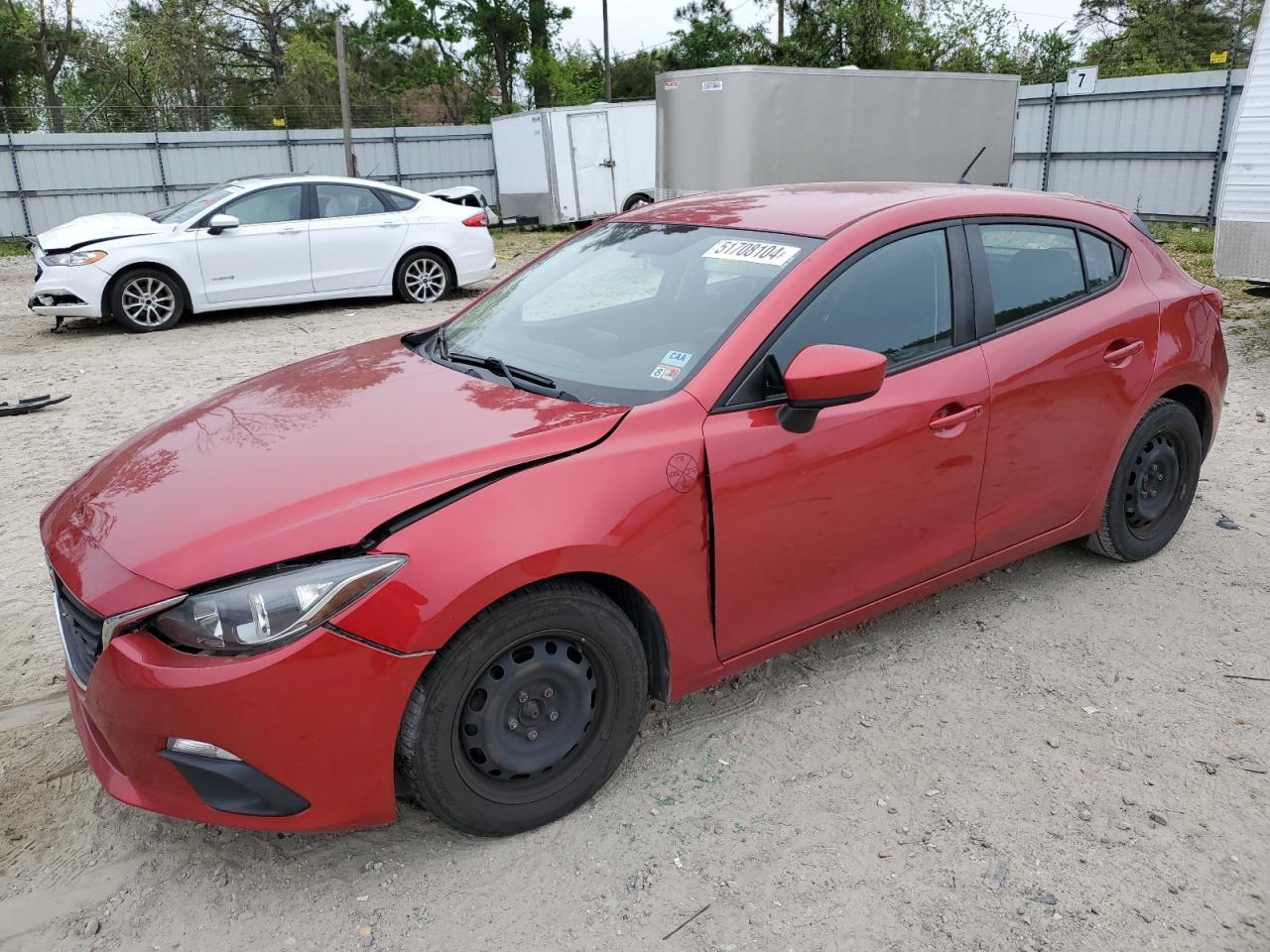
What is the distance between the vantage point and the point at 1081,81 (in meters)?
18.7

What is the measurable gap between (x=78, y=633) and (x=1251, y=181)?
8345 mm

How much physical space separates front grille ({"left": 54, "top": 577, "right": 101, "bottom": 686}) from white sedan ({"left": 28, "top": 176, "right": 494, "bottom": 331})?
27.7 feet

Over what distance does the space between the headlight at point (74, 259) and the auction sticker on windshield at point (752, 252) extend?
865 cm

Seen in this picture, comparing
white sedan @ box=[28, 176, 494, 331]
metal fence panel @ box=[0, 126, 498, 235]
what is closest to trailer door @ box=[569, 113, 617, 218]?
metal fence panel @ box=[0, 126, 498, 235]

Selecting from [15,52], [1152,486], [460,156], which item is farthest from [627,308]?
[15,52]

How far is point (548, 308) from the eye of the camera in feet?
11.6

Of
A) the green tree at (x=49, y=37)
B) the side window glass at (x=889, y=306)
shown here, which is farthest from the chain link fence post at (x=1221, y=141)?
the green tree at (x=49, y=37)

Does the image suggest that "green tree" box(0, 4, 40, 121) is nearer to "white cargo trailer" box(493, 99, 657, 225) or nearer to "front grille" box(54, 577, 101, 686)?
"white cargo trailer" box(493, 99, 657, 225)

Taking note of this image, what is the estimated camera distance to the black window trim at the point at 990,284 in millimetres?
3396

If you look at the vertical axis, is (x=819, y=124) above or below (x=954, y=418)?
above

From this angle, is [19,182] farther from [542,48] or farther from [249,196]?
[542,48]

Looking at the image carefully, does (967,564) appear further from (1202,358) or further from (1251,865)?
(1202,358)

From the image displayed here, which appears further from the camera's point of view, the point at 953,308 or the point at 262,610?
the point at 953,308

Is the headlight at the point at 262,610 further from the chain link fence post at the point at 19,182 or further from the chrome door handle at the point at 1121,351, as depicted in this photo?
the chain link fence post at the point at 19,182
